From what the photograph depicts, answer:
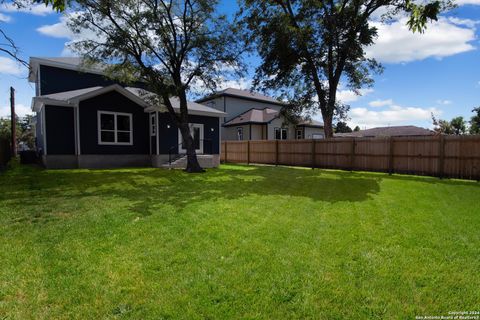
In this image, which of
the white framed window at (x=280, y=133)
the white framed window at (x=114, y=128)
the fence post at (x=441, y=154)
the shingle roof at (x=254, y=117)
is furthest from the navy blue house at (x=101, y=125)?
the fence post at (x=441, y=154)

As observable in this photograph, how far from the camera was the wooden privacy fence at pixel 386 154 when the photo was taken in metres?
12.0

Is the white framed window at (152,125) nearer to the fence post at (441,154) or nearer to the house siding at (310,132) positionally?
the fence post at (441,154)

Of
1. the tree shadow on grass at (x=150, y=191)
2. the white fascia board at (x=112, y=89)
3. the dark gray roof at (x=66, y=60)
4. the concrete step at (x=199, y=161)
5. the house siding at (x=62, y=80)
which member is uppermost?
the dark gray roof at (x=66, y=60)

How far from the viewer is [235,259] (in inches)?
145

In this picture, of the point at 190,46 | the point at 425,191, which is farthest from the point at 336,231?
the point at 190,46

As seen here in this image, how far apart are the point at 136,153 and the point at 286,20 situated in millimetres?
10982

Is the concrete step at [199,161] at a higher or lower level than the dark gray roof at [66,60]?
lower

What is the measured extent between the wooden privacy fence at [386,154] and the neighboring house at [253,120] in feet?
19.4

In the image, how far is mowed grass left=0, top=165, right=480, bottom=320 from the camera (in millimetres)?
2736

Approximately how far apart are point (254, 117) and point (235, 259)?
80.4 ft

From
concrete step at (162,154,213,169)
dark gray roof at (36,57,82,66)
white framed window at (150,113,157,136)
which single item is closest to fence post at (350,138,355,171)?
concrete step at (162,154,213,169)

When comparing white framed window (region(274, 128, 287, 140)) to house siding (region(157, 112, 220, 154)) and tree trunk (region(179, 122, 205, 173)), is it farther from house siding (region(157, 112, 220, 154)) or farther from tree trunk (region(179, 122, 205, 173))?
tree trunk (region(179, 122, 205, 173))

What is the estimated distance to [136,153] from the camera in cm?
1669

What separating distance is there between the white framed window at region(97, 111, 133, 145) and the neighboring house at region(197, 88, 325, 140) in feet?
31.7
